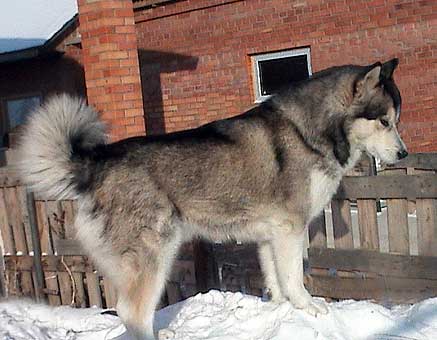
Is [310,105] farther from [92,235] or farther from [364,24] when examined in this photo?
[364,24]

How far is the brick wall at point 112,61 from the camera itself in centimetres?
709

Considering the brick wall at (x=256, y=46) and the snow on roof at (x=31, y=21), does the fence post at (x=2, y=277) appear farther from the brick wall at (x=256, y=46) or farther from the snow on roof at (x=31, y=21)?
the snow on roof at (x=31, y=21)

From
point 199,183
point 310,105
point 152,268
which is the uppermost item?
point 310,105

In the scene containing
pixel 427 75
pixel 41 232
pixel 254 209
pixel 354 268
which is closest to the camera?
pixel 254 209

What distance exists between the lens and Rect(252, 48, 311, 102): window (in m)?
11.9

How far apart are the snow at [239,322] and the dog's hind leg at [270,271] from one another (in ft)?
0.42

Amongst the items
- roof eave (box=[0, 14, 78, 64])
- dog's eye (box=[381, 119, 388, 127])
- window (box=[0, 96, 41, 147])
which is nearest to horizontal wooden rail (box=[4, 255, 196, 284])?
dog's eye (box=[381, 119, 388, 127])

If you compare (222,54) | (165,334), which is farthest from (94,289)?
(222,54)

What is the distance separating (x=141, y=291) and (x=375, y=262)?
1.85 m

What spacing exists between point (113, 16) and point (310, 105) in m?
3.04

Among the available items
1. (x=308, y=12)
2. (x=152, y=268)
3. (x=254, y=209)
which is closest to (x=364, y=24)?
(x=308, y=12)

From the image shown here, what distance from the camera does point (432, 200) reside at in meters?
4.82

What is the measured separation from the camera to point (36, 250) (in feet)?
19.9

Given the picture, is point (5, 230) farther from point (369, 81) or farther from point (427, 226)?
point (427, 226)
